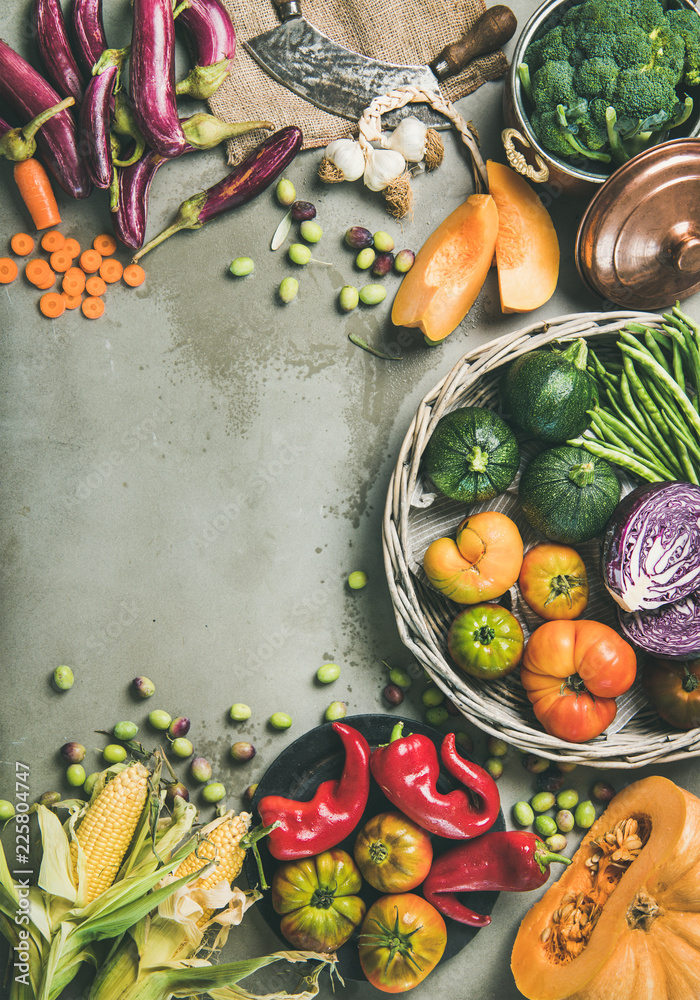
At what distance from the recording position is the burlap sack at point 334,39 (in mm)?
2123

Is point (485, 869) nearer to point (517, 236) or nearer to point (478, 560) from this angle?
point (478, 560)

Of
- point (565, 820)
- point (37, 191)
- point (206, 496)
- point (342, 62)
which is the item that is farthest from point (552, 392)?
point (37, 191)

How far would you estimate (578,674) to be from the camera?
1925 millimetres

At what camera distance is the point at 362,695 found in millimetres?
2176

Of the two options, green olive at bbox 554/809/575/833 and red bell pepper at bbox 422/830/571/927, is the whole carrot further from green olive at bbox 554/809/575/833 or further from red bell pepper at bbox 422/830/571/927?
green olive at bbox 554/809/575/833

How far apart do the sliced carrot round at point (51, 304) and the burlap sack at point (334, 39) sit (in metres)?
0.73

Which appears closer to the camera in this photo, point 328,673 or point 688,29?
point 688,29

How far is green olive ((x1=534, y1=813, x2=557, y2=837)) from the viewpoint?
2.13 m

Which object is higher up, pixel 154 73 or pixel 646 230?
pixel 154 73

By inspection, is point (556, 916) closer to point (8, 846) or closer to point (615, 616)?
point (615, 616)

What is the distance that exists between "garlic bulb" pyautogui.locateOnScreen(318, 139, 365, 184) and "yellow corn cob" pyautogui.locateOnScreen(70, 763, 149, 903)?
6.32ft

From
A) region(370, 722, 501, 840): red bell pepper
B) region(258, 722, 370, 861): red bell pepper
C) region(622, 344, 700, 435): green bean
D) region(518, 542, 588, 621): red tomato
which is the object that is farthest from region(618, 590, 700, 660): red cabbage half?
region(258, 722, 370, 861): red bell pepper

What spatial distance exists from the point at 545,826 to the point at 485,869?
12.6 inches

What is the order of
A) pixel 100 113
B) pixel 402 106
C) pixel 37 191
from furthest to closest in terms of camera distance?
pixel 402 106
pixel 37 191
pixel 100 113
